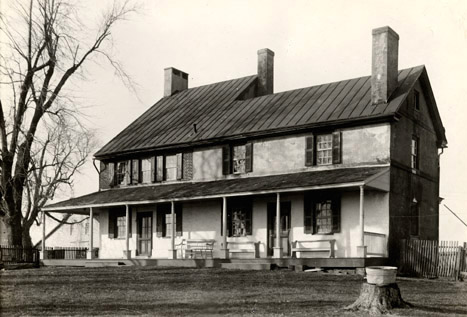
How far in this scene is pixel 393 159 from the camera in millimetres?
21984

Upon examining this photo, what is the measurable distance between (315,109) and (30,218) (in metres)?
27.2

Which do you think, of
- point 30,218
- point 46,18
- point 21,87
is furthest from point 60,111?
point 30,218

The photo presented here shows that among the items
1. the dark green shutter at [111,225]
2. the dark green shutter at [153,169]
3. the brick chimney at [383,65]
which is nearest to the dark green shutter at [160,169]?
the dark green shutter at [153,169]

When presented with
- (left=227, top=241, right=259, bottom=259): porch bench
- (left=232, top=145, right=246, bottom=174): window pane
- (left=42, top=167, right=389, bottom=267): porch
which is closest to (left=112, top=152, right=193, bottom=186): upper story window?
(left=42, top=167, right=389, bottom=267): porch

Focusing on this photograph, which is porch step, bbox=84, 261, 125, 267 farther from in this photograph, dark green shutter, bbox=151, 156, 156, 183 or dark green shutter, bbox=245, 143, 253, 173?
dark green shutter, bbox=245, 143, 253, 173

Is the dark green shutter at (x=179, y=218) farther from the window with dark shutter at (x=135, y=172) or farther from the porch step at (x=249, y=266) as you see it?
the porch step at (x=249, y=266)

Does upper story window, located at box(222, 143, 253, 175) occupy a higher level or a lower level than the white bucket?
higher

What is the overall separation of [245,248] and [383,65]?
8.75 meters

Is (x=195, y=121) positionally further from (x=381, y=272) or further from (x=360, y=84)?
(x=381, y=272)

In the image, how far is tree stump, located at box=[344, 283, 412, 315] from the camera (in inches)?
447

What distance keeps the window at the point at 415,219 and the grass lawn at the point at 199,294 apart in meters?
5.20

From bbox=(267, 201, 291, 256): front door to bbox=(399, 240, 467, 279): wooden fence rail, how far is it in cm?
428

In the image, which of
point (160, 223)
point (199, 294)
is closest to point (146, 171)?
point (160, 223)

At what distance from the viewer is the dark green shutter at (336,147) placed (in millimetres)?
22922
